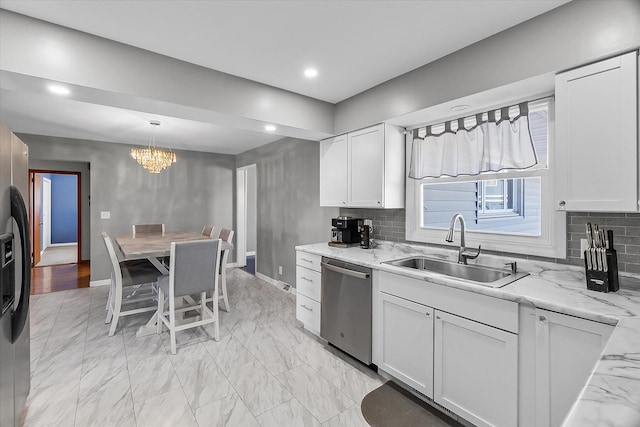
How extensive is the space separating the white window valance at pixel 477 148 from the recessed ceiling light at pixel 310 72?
1063mm

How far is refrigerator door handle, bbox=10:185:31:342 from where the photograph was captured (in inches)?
55.9

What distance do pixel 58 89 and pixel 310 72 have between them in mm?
1748

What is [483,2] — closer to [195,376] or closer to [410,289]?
[410,289]

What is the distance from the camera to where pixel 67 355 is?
8.39 ft

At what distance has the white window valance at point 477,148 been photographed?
6.81ft

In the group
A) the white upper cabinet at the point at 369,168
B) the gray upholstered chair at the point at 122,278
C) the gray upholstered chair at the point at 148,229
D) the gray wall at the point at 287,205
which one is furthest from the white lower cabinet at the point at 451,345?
the gray upholstered chair at the point at 148,229

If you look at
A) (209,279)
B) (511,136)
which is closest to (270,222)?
(209,279)

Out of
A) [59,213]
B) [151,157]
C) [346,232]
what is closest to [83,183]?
[151,157]

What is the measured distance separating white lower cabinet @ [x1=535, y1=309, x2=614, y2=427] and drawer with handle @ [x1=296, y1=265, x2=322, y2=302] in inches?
67.7

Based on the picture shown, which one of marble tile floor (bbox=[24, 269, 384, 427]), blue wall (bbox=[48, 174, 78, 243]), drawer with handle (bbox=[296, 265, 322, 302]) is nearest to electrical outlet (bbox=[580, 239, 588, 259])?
marble tile floor (bbox=[24, 269, 384, 427])

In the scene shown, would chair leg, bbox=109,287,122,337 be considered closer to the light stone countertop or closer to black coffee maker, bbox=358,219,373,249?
the light stone countertop

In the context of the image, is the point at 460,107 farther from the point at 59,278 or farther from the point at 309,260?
the point at 59,278

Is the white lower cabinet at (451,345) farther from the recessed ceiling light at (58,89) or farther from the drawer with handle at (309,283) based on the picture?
the recessed ceiling light at (58,89)

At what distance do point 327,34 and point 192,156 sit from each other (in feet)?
14.7
